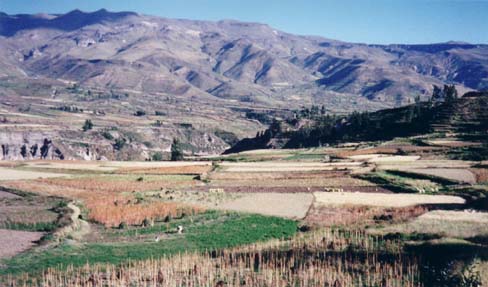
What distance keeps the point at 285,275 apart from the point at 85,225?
20.0 m

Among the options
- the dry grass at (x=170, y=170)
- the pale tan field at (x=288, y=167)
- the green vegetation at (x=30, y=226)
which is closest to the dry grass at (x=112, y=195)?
the green vegetation at (x=30, y=226)

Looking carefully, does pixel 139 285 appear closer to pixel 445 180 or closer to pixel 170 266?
pixel 170 266

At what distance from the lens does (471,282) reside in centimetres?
1975

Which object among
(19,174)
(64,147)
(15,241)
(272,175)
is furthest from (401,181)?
(64,147)

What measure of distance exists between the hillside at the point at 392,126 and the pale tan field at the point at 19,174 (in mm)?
81276

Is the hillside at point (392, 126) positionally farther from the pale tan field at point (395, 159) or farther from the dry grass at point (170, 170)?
the dry grass at point (170, 170)

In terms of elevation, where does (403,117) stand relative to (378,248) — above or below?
above

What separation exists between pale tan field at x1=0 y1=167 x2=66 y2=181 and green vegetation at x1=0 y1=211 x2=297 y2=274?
40058 mm

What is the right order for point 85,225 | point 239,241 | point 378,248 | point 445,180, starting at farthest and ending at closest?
Result: point 445,180
point 85,225
point 239,241
point 378,248

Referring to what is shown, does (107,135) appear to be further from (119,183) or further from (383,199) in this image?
(383,199)

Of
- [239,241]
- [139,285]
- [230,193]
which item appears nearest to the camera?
[139,285]

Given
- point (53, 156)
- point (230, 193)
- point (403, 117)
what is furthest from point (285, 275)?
point (53, 156)

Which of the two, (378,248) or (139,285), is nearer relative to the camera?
(139,285)

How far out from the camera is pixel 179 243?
31.4 m
